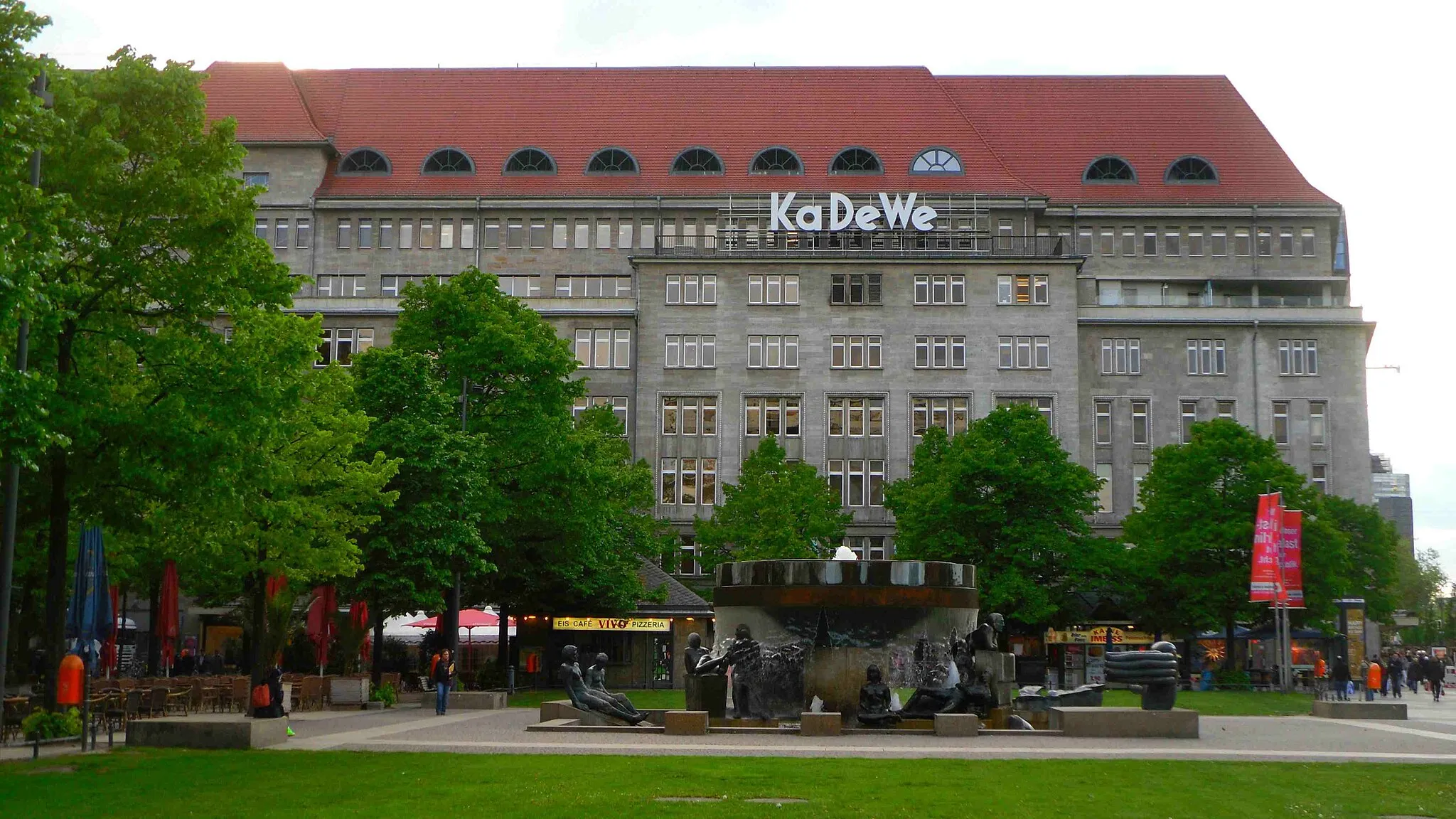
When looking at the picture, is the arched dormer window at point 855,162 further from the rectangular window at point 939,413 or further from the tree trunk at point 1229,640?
the tree trunk at point 1229,640

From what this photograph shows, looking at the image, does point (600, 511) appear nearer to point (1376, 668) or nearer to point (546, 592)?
point (546, 592)

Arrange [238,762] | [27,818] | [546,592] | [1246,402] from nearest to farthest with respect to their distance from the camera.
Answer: [27,818]
[238,762]
[546,592]
[1246,402]

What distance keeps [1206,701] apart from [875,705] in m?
23.5

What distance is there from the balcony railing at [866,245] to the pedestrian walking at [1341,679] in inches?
1427

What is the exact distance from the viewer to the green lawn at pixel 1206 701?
44.5 metres

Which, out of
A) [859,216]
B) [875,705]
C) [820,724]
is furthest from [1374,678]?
[859,216]

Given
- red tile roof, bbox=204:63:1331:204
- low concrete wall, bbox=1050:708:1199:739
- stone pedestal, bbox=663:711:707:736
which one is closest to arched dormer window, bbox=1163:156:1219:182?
red tile roof, bbox=204:63:1331:204

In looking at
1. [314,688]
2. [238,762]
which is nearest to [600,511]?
[314,688]

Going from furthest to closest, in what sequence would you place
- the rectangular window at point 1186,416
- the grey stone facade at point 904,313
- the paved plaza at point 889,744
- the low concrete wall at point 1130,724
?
1. the rectangular window at point 1186,416
2. the grey stone facade at point 904,313
3. the low concrete wall at point 1130,724
4. the paved plaza at point 889,744

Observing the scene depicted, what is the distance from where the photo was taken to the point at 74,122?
91.6 ft

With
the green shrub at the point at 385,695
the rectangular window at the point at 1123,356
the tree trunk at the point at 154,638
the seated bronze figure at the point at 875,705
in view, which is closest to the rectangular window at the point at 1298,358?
the rectangular window at the point at 1123,356

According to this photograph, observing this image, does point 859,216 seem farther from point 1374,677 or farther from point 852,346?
point 1374,677

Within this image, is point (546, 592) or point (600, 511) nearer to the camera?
Answer: point (600, 511)

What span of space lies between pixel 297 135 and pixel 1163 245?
4963cm
